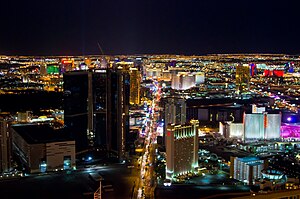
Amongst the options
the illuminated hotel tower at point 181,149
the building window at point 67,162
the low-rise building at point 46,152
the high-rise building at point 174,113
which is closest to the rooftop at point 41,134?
the low-rise building at point 46,152

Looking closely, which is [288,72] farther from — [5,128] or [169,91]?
[5,128]

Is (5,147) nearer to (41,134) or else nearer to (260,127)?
(41,134)

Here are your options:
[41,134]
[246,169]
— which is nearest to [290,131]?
[246,169]

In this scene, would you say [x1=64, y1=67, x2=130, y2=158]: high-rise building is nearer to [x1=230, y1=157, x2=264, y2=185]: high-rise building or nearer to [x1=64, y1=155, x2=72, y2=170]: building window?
[x1=64, y1=155, x2=72, y2=170]: building window

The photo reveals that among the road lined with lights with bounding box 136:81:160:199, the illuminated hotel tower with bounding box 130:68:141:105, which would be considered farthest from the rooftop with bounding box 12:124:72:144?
the illuminated hotel tower with bounding box 130:68:141:105

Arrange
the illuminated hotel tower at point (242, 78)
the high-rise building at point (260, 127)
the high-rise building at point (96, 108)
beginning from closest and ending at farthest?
the high-rise building at point (96, 108) → the high-rise building at point (260, 127) → the illuminated hotel tower at point (242, 78)

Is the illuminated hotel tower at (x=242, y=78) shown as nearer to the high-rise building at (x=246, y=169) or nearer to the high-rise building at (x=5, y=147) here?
the high-rise building at (x=246, y=169)
